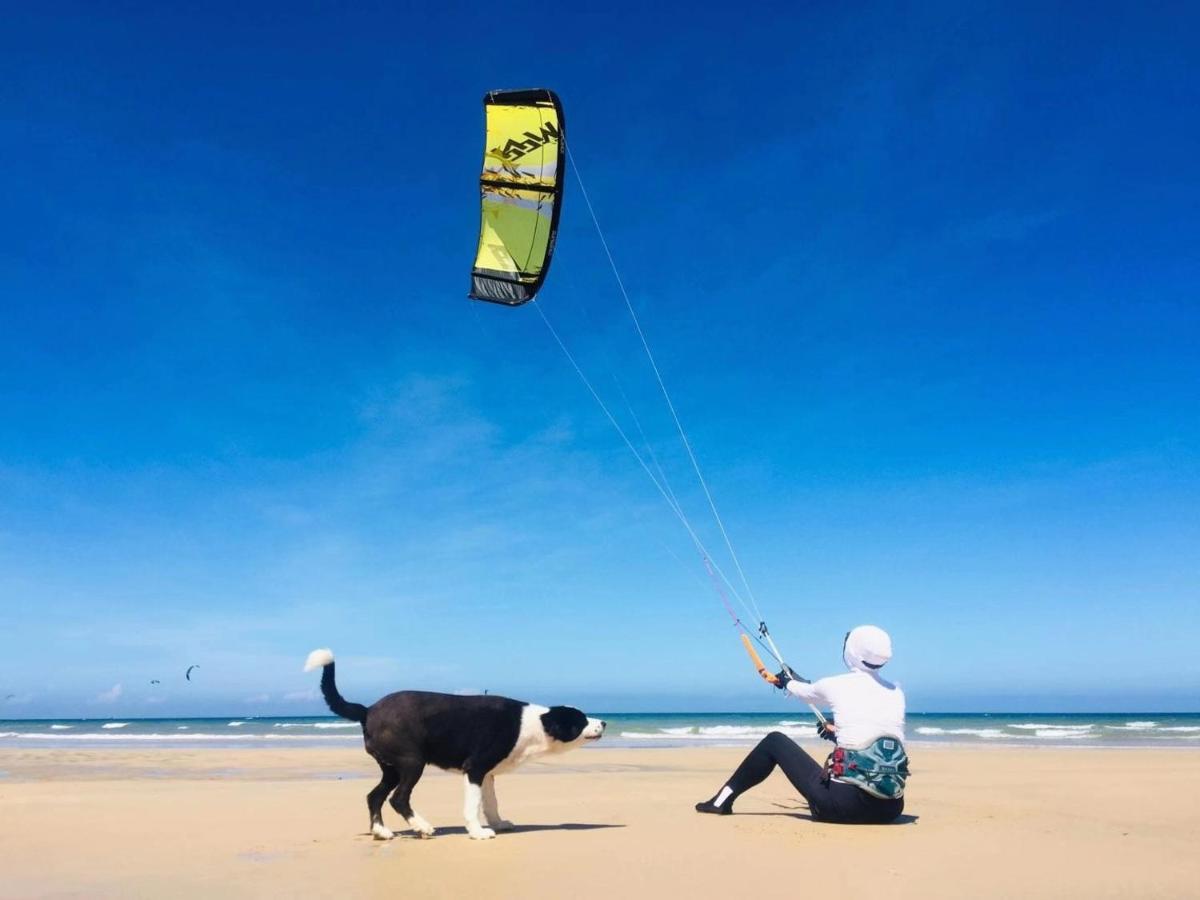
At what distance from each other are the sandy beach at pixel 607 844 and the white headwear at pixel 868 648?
1.21 m

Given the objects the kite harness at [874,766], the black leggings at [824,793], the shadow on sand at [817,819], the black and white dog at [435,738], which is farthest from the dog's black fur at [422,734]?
the kite harness at [874,766]

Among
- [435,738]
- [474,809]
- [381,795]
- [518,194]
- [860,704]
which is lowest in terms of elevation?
[474,809]

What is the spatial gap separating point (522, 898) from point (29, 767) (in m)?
16.6

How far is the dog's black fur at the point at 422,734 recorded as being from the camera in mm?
6898

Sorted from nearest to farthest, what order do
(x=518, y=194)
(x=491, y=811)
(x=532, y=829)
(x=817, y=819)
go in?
(x=817, y=819) → (x=491, y=811) → (x=532, y=829) → (x=518, y=194)

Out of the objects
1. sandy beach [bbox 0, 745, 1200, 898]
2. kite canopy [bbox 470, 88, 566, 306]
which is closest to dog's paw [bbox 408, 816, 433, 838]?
sandy beach [bbox 0, 745, 1200, 898]

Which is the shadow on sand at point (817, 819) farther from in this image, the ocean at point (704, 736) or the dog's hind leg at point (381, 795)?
the ocean at point (704, 736)

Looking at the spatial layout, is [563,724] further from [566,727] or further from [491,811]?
[491,811]

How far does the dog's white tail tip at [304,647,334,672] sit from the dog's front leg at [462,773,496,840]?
4.63 feet

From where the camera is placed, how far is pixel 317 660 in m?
7.01

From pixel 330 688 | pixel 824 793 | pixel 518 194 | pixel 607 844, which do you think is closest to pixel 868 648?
pixel 824 793

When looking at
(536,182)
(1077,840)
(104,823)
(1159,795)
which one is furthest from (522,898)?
(1159,795)

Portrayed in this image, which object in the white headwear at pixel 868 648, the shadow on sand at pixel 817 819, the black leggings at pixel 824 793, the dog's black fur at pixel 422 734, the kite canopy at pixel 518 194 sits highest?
the kite canopy at pixel 518 194

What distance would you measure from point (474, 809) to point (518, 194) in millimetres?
5762
